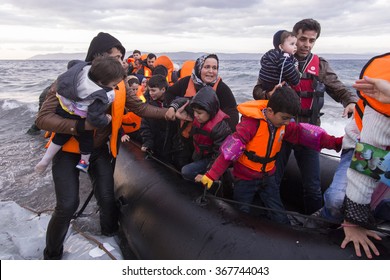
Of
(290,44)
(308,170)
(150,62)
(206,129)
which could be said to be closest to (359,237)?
(308,170)

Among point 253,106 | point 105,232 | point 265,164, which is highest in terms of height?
point 253,106

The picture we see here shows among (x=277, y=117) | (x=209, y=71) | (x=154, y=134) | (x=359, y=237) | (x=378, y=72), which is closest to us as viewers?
(x=378, y=72)

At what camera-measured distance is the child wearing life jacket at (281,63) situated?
8.13 ft

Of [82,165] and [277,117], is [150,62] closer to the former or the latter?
[82,165]

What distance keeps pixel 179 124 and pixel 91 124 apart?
1010mm

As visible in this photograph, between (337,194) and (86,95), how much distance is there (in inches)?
67.4

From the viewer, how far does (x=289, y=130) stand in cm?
249

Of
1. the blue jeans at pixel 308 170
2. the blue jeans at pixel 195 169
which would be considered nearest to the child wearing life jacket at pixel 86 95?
the blue jeans at pixel 195 169

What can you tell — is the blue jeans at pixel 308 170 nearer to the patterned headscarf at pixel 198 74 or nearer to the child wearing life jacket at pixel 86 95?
the patterned headscarf at pixel 198 74

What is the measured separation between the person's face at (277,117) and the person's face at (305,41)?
799mm

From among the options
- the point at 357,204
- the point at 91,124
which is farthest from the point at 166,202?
the point at 357,204

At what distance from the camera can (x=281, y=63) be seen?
2479mm
